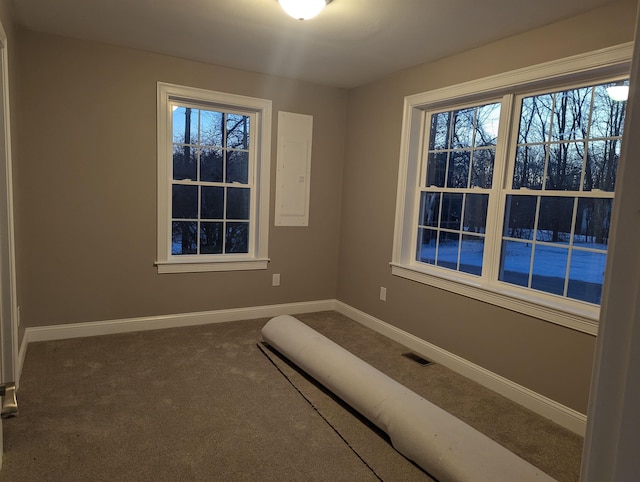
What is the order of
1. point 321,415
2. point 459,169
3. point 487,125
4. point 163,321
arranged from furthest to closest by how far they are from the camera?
1. point 163,321
2. point 459,169
3. point 487,125
4. point 321,415

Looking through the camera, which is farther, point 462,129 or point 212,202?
point 212,202

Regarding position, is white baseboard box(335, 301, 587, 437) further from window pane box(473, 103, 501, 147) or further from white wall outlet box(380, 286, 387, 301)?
window pane box(473, 103, 501, 147)

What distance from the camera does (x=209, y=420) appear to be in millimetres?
2416

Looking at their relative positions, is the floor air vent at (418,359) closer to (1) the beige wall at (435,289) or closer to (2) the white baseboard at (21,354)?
(1) the beige wall at (435,289)

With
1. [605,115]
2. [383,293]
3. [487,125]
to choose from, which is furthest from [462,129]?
[383,293]

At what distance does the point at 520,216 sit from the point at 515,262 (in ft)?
1.06

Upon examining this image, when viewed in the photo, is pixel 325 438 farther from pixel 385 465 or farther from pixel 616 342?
pixel 616 342

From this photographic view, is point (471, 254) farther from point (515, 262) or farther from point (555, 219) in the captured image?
point (555, 219)

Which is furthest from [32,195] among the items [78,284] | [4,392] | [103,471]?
[4,392]

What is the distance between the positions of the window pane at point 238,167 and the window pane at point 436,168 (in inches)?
68.8

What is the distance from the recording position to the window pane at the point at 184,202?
3898 mm

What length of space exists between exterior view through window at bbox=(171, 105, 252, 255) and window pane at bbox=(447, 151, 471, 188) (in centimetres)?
192

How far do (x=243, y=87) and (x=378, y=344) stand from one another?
267 cm

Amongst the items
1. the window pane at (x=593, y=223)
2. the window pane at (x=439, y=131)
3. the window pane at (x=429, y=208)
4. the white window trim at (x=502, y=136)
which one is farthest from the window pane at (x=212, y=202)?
the window pane at (x=593, y=223)
